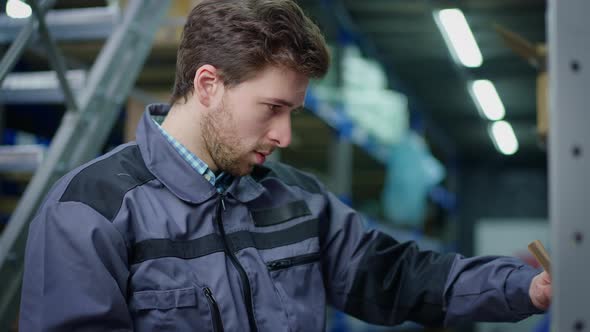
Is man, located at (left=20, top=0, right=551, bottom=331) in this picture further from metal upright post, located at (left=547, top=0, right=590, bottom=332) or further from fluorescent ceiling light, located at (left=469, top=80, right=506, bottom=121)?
fluorescent ceiling light, located at (left=469, top=80, right=506, bottom=121)

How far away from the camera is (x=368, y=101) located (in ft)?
24.7

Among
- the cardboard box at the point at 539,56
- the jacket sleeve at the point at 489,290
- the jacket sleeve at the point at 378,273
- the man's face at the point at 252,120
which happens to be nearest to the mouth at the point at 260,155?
the man's face at the point at 252,120

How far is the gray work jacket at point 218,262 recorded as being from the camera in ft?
5.74

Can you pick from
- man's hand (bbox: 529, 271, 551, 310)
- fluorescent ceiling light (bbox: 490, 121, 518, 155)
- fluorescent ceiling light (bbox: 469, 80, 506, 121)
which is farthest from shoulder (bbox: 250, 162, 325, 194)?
fluorescent ceiling light (bbox: 490, 121, 518, 155)

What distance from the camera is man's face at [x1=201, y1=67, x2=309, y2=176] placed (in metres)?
2.04

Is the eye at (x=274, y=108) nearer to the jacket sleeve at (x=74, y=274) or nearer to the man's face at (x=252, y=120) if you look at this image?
the man's face at (x=252, y=120)

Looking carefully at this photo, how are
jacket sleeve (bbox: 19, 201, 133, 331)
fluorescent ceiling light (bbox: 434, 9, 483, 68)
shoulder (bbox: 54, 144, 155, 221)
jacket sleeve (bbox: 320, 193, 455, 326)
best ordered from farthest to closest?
fluorescent ceiling light (bbox: 434, 9, 483, 68) → jacket sleeve (bbox: 320, 193, 455, 326) → shoulder (bbox: 54, 144, 155, 221) → jacket sleeve (bbox: 19, 201, 133, 331)

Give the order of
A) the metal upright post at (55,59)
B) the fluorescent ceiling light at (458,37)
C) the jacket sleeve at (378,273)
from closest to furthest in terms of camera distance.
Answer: the jacket sleeve at (378,273)
the metal upright post at (55,59)
the fluorescent ceiling light at (458,37)

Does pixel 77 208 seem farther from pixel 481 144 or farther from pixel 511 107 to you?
pixel 481 144

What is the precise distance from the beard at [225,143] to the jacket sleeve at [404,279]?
1.28 ft

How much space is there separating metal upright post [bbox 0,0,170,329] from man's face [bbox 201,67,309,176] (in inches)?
35.9

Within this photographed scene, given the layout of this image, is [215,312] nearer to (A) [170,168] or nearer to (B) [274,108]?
(A) [170,168]

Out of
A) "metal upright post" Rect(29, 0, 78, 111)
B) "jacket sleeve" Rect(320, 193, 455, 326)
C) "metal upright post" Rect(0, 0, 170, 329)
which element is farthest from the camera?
"metal upright post" Rect(29, 0, 78, 111)

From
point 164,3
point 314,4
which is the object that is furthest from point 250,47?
point 314,4
